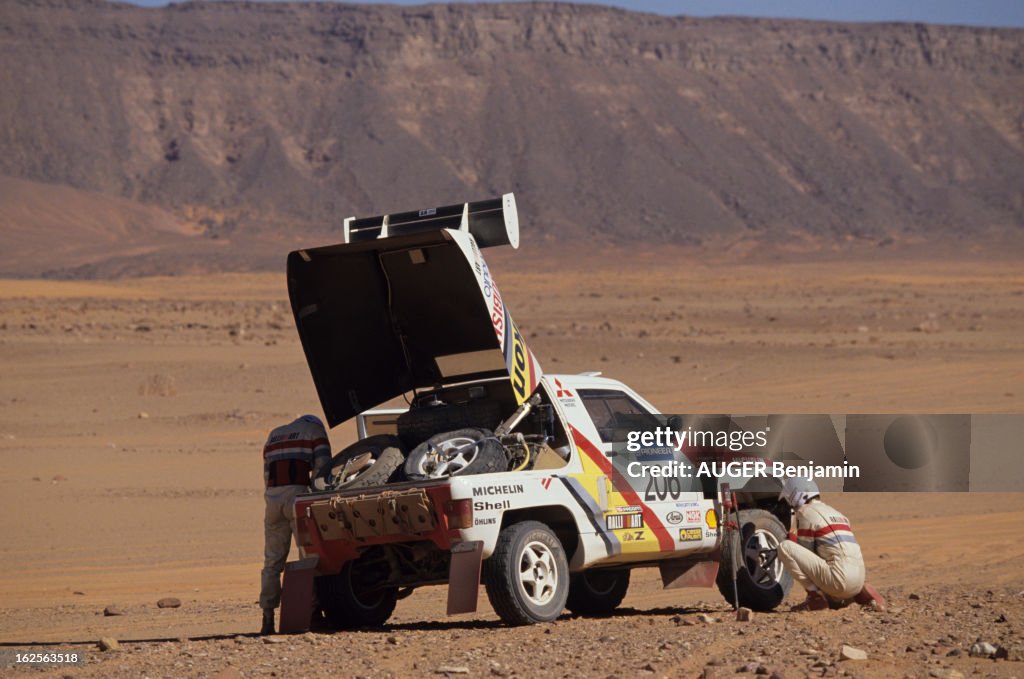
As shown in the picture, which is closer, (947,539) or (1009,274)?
(947,539)

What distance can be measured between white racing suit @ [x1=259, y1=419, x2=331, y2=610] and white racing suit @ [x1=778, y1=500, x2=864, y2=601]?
130 inches

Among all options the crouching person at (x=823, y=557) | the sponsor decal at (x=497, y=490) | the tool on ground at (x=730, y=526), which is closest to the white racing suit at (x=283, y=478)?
the sponsor decal at (x=497, y=490)

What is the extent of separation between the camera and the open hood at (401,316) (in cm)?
1127

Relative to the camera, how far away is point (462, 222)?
37.6 ft

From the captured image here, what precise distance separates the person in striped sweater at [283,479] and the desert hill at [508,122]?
10397 cm

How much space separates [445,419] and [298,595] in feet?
5.17

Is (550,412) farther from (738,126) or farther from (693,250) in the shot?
(738,126)

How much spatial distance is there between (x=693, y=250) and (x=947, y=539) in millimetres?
107764

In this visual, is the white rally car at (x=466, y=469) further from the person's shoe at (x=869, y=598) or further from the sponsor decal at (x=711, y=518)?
the person's shoe at (x=869, y=598)

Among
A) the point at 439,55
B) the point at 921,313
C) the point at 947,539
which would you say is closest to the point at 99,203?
the point at 439,55

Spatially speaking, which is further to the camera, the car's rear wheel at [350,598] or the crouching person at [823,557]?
the car's rear wheel at [350,598]

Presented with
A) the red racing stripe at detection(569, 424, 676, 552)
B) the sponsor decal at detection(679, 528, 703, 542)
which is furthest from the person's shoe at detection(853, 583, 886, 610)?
the red racing stripe at detection(569, 424, 676, 552)

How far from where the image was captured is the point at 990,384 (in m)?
32.2

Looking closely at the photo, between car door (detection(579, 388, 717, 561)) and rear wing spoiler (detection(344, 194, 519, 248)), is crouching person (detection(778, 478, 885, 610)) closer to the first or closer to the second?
car door (detection(579, 388, 717, 561))
